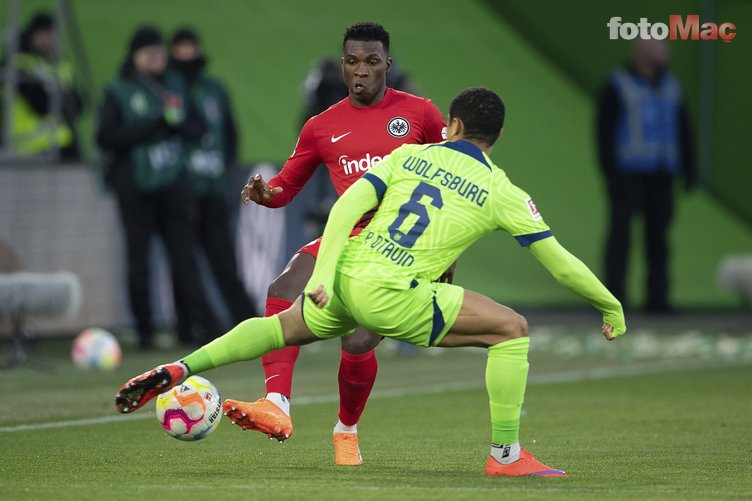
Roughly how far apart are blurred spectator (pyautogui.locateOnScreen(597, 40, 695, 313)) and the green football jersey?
1170 cm

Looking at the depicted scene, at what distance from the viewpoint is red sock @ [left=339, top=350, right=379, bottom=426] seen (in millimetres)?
8164

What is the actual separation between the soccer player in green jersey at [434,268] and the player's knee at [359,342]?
794mm

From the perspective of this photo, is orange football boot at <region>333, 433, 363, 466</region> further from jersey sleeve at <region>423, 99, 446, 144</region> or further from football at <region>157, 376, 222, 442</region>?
jersey sleeve at <region>423, 99, 446, 144</region>

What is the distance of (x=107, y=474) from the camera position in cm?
728

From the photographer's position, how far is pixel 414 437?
9.20 metres

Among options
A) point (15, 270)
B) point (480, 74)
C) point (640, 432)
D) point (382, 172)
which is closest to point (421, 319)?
point (382, 172)

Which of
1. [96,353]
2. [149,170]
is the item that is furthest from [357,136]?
[149,170]

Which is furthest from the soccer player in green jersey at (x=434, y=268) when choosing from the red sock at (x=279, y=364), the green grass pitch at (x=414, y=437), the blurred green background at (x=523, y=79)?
the blurred green background at (x=523, y=79)

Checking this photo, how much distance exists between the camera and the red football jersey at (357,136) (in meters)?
8.21

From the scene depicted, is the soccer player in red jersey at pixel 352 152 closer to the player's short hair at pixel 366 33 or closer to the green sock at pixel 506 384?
the player's short hair at pixel 366 33

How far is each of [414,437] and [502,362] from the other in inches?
82.5

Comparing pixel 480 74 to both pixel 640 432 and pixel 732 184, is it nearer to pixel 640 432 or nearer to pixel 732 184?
pixel 732 184

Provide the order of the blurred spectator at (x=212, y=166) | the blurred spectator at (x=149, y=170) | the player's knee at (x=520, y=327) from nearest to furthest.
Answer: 1. the player's knee at (x=520, y=327)
2. the blurred spectator at (x=149, y=170)
3. the blurred spectator at (x=212, y=166)

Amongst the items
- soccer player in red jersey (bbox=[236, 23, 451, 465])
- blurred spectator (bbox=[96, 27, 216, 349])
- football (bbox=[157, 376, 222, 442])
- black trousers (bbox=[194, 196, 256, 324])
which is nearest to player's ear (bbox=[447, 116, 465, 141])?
soccer player in red jersey (bbox=[236, 23, 451, 465])
